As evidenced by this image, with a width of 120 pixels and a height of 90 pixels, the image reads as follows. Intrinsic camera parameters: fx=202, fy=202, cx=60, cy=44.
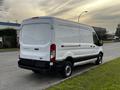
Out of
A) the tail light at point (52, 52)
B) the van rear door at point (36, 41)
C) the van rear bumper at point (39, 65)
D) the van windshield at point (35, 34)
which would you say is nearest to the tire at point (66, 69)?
the van rear bumper at point (39, 65)

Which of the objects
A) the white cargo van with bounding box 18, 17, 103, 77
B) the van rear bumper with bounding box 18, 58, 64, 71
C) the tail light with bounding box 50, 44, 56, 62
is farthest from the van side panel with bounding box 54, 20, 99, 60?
the van rear bumper with bounding box 18, 58, 64, 71

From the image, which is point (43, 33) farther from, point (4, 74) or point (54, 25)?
point (4, 74)

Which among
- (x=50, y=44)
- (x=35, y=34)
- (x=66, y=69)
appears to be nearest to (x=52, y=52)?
(x=50, y=44)

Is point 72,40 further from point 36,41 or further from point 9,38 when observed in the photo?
point 9,38

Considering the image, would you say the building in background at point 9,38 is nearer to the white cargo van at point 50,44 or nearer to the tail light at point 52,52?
the white cargo van at point 50,44

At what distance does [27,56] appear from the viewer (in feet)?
26.8

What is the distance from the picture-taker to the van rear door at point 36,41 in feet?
24.7

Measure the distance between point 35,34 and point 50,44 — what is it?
0.81 meters

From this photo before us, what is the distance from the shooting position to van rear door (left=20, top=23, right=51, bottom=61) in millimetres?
7539

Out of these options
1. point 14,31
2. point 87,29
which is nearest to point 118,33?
point 14,31

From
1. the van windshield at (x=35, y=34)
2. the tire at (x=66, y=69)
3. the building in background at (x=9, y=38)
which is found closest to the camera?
the van windshield at (x=35, y=34)

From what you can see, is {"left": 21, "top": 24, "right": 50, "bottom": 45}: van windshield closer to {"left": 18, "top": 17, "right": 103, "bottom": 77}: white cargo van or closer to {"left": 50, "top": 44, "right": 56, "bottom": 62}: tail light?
{"left": 18, "top": 17, "right": 103, "bottom": 77}: white cargo van

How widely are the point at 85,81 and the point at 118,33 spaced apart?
103268 mm

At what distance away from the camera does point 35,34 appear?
783 cm
